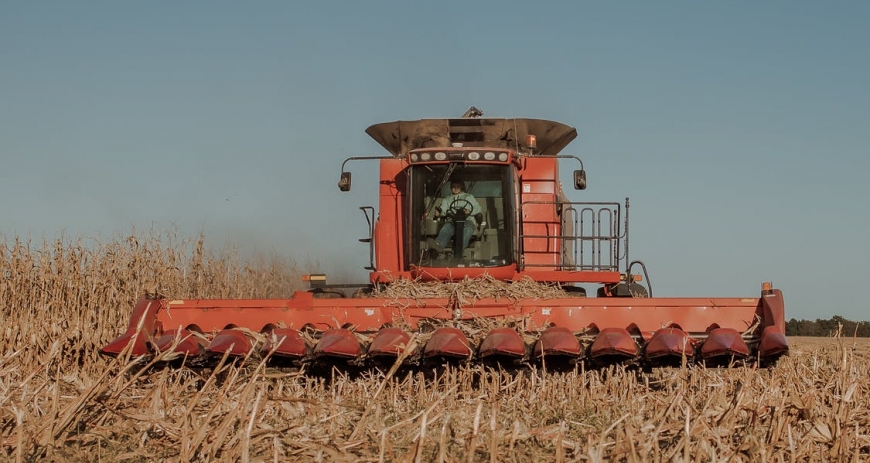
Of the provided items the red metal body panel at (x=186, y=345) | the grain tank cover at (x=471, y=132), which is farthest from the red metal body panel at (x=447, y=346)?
the grain tank cover at (x=471, y=132)

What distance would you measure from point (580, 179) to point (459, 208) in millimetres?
1316

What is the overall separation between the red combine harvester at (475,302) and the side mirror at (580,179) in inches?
0.9

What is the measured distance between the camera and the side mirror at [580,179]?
10.5m

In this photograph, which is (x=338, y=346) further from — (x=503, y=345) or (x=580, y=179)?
(x=580, y=179)

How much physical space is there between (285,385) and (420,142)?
4.59 metres

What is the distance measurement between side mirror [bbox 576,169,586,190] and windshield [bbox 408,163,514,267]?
2.39ft

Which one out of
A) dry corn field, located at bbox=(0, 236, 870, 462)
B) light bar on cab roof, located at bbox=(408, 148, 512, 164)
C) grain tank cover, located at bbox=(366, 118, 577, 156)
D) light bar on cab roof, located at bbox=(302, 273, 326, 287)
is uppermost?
grain tank cover, located at bbox=(366, 118, 577, 156)

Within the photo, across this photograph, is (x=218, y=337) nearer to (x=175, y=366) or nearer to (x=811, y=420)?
(x=175, y=366)

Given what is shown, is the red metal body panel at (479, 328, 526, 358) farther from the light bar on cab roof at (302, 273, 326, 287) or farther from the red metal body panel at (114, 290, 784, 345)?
the light bar on cab roof at (302, 273, 326, 287)

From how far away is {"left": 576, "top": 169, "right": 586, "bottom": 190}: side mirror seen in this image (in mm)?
10531

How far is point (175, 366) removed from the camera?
320 inches

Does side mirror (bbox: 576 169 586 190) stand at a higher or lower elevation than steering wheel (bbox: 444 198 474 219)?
higher

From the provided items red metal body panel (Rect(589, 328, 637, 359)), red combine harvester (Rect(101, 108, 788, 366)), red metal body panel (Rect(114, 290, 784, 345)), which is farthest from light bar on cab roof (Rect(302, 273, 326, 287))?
red metal body panel (Rect(589, 328, 637, 359))

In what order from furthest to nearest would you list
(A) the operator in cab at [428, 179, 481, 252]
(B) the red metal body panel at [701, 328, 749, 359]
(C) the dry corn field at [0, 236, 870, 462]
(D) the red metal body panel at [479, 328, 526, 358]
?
(A) the operator in cab at [428, 179, 481, 252]
(B) the red metal body panel at [701, 328, 749, 359]
(D) the red metal body panel at [479, 328, 526, 358]
(C) the dry corn field at [0, 236, 870, 462]
